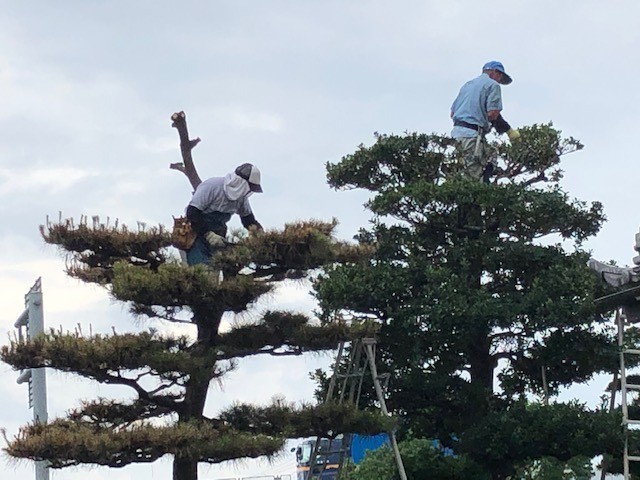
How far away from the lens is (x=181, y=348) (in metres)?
10.7

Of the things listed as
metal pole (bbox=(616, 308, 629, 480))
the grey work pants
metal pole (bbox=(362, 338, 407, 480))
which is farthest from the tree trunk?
metal pole (bbox=(616, 308, 629, 480))

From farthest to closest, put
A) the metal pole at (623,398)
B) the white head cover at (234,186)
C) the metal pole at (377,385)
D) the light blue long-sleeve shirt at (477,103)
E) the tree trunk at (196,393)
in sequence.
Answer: the light blue long-sleeve shirt at (477,103), the metal pole at (623,398), the metal pole at (377,385), the white head cover at (234,186), the tree trunk at (196,393)

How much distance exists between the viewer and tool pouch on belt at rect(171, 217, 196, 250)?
10.8 meters

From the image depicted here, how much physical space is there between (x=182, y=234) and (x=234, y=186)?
0.61 meters

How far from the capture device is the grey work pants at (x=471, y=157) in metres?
13.2

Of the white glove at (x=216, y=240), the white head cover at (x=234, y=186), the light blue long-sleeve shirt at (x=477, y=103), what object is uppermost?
the light blue long-sleeve shirt at (x=477, y=103)

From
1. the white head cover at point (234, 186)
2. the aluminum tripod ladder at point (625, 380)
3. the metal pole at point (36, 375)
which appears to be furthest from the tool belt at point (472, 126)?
the metal pole at point (36, 375)

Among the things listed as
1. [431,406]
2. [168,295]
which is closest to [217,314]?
[168,295]

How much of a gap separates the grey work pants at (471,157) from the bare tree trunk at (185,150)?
336 cm

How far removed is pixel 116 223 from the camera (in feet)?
35.4

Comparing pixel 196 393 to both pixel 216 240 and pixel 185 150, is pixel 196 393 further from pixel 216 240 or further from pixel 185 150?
pixel 185 150

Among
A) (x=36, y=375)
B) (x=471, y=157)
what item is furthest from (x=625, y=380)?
(x=36, y=375)

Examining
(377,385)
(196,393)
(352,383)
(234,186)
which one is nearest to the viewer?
(196,393)

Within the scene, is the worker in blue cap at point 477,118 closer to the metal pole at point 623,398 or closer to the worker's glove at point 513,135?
the worker's glove at point 513,135
